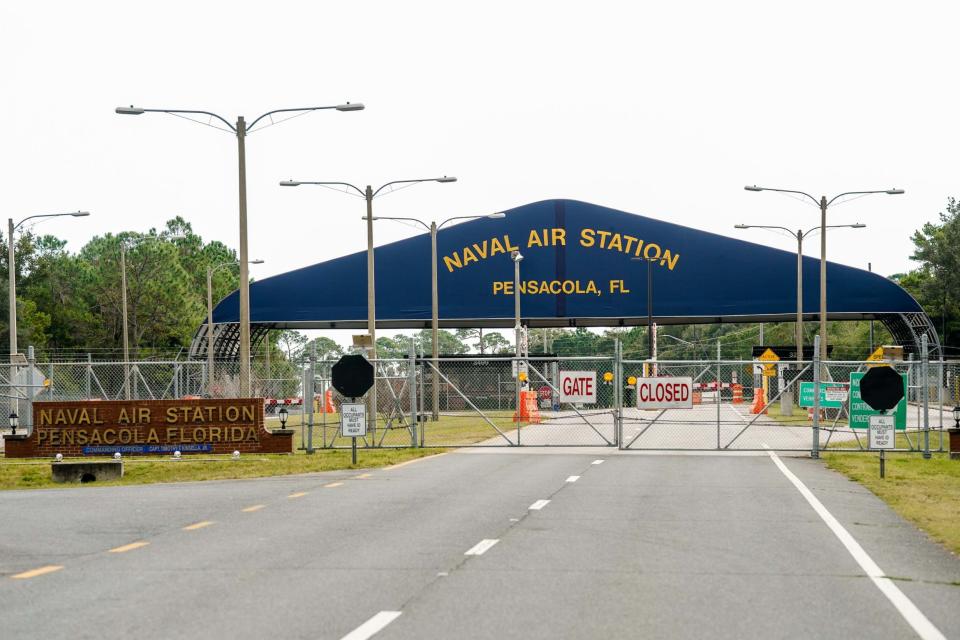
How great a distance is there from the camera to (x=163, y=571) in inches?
465

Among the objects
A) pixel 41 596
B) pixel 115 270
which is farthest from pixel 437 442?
pixel 115 270

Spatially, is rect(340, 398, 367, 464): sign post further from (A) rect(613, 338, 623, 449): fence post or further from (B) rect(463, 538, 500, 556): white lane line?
(B) rect(463, 538, 500, 556): white lane line

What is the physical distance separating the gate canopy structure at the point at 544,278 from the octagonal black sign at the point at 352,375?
39962mm

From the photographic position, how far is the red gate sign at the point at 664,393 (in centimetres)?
3088

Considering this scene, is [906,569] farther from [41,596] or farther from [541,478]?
[541,478]

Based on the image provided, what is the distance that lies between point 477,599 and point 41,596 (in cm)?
342

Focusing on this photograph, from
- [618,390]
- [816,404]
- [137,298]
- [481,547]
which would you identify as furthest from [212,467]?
[137,298]

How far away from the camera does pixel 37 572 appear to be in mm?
11914

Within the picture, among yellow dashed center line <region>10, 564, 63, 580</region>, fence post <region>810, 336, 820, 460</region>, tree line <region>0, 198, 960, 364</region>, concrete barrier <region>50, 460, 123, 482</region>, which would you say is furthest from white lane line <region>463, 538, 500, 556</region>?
tree line <region>0, 198, 960, 364</region>

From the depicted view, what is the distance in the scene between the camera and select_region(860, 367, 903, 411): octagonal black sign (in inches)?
928

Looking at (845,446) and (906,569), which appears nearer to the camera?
(906,569)

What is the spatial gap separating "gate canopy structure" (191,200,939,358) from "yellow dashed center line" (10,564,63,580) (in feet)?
182

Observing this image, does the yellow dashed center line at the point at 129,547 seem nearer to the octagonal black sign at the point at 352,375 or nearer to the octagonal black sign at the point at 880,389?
the octagonal black sign at the point at 352,375

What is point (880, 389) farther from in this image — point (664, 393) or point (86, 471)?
point (86, 471)
